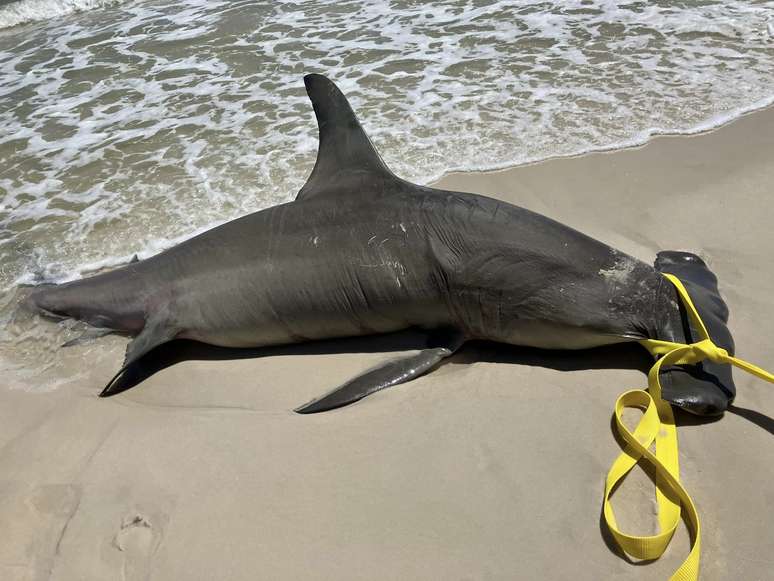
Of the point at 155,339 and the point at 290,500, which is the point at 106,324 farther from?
the point at 290,500

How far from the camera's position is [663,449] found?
8.46ft

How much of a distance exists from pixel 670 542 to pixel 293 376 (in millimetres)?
1945

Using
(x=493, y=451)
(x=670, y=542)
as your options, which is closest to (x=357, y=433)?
(x=493, y=451)

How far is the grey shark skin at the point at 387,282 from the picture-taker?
3018 mm

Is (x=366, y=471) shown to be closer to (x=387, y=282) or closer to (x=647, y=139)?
(x=387, y=282)

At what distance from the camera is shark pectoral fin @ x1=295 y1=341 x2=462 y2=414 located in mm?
2992

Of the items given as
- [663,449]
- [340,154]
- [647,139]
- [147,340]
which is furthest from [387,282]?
[647,139]

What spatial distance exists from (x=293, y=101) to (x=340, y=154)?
3.56m

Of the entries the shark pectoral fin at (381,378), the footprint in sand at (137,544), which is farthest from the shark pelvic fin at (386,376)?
the footprint in sand at (137,544)

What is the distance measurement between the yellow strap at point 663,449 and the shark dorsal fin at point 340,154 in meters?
1.66

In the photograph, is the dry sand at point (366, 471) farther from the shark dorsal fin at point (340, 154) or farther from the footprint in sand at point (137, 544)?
the shark dorsal fin at point (340, 154)

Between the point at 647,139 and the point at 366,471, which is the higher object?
the point at 366,471

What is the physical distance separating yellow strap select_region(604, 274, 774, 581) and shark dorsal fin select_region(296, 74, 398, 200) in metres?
1.66

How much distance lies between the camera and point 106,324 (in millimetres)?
3789
